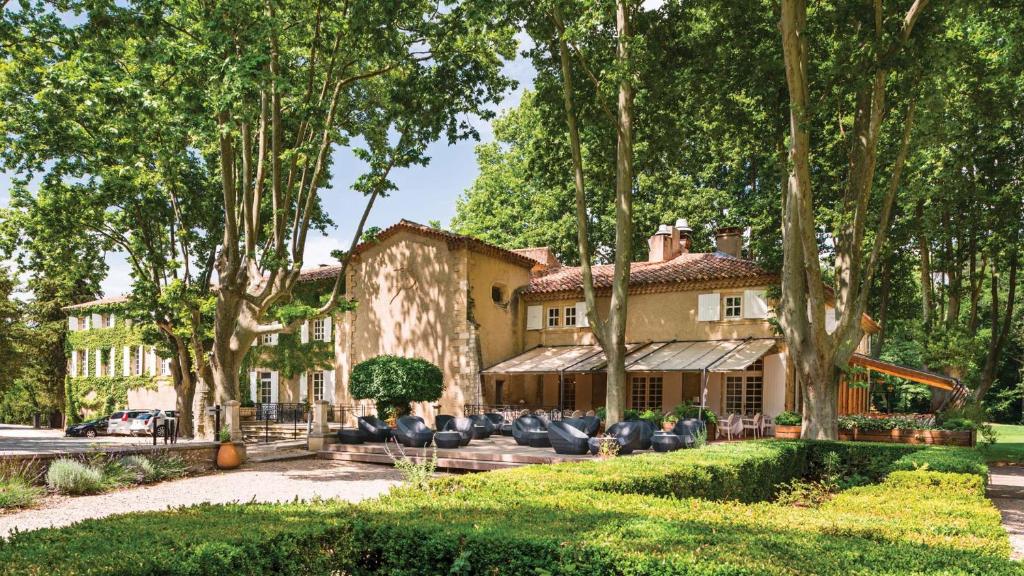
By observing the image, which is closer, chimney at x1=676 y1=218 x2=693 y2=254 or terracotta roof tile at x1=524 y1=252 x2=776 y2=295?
terracotta roof tile at x1=524 y1=252 x2=776 y2=295

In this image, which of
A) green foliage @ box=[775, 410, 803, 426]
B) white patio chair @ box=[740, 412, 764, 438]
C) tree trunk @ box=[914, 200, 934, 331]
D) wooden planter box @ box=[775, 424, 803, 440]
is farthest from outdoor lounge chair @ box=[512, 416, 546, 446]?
tree trunk @ box=[914, 200, 934, 331]

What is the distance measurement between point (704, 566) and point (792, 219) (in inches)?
488

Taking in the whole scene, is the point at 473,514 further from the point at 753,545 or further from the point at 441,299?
the point at 441,299

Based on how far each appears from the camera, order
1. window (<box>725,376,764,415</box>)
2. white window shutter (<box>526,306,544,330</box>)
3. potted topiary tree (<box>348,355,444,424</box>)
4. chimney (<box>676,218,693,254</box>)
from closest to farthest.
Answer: potted topiary tree (<box>348,355,444,424</box>)
window (<box>725,376,764,415</box>)
white window shutter (<box>526,306,544,330</box>)
chimney (<box>676,218,693,254</box>)

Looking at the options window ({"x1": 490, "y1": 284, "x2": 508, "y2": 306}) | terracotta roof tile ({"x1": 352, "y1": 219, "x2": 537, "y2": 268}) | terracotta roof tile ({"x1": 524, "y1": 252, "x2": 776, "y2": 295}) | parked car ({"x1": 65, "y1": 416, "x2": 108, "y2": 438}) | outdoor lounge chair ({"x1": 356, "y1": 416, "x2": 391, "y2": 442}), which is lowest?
parked car ({"x1": 65, "y1": 416, "x2": 108, "y2": 438})

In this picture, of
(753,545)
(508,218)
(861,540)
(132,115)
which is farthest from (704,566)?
(508,218)

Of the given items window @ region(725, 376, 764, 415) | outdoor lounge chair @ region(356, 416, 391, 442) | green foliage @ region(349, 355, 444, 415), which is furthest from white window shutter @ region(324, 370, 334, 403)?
window @ region(725, 376, 764, 415)

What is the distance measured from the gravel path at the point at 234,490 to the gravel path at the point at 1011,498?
7540mm

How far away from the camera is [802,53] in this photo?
1423cm

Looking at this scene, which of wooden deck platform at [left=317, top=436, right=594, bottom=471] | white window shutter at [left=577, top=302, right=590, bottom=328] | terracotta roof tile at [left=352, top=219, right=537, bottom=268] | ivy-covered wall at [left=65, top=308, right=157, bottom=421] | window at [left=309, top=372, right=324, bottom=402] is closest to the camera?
wooden deck platform at [left=317, top=436, right=594, bottom=471]

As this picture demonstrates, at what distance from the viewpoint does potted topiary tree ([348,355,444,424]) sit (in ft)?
67.5

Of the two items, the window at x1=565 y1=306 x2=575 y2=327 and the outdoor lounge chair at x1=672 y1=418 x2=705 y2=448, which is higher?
the window at x1=565 y1=306 x2=575 y2=327

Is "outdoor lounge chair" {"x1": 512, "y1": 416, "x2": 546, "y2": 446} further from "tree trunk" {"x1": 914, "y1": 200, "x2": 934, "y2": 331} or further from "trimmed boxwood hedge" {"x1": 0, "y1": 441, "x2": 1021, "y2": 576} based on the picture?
"tree trunk" {"x1": 914, "y1": 200, "x2": 934, "y2": 331}

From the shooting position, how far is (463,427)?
59.1 ft
